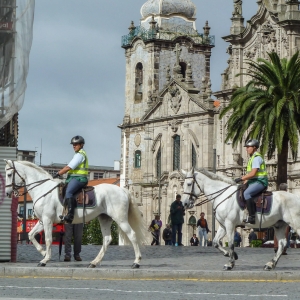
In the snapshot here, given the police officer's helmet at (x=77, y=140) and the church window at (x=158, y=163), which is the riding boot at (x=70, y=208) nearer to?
the police officer's helmet at (x=77, y=140)

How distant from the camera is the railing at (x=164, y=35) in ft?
287

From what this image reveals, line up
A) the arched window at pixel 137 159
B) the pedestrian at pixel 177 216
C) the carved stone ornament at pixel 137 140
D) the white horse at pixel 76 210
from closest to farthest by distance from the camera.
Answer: the white horse at pixel 76 210 < the pedestrian at pixel 177 216 < the arched window at pixel 137 159 < the carved stone ornament at pixel 137 140

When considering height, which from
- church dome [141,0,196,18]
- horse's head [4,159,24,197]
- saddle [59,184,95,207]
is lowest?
saddle [59,184,95,207]

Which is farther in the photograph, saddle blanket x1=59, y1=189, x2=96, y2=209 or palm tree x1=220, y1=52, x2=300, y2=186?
palm tree x1=220, y1=52, x2=300, y2=186

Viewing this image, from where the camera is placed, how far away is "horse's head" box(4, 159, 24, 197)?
21250 millimetres

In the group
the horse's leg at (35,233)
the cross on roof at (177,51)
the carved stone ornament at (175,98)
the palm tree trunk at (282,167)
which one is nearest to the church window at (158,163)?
the carved stone ornament at (175,98)

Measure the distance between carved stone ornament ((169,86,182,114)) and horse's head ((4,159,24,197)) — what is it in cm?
6083

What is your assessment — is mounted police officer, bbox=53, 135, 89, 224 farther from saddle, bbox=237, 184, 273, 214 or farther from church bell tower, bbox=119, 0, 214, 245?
church bell tower, bbox=119, 0, 214, 245

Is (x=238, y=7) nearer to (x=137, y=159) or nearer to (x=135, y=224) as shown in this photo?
(x=137, y=159)

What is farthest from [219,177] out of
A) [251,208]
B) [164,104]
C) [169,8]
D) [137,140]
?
[169,8]

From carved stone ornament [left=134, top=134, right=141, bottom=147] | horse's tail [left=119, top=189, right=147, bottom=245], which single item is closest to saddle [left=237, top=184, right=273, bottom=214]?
horse's tail [left=119, top=189, right=147, bottom=245]

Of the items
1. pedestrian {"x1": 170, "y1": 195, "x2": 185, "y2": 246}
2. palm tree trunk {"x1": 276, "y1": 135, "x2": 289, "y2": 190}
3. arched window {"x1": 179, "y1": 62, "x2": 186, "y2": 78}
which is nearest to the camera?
pedestrian {"x1": 170, "y1": 195, "x2": 185, "y2": 246}

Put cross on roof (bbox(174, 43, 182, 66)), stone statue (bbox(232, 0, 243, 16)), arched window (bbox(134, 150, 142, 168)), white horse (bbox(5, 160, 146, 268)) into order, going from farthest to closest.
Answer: arched window (bbox(134, 150, 142, 168)) → cross on roof (bbox(174, 43, 182, 66)) → stone statue (bbox(232, 0, 243, 16)) → white horse (bbox(5, 160, 146, 268))

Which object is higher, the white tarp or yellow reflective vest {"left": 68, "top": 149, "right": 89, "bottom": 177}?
the white tarp
